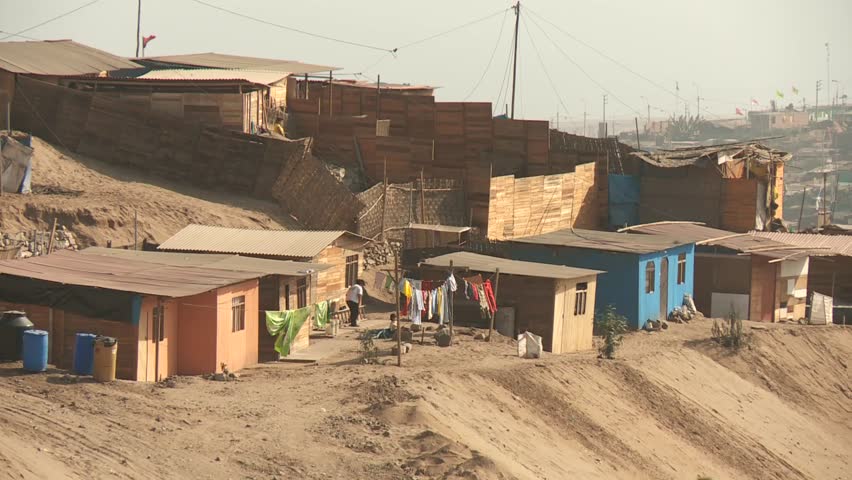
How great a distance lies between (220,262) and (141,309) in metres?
4.20

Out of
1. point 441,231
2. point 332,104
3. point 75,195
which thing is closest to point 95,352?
point 75,195

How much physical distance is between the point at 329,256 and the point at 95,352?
8.34 m

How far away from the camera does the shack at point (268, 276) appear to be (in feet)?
82.3

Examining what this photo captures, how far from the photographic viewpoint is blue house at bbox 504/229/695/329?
107 feet

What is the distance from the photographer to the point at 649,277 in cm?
3328

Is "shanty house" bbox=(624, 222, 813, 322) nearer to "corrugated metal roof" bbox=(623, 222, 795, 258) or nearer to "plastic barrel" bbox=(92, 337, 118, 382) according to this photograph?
"corrugated metal roof" bbox=(623, 222, 795, 258)

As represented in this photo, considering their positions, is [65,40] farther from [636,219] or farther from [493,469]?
[493,469]

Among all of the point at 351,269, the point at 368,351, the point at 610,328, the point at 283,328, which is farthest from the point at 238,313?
the point at 610,328

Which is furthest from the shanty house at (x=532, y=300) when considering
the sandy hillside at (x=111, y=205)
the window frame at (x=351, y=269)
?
the sandy hillside at (x=111, y=205)

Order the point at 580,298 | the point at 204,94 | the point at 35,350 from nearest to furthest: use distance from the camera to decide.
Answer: the point at 35,350 < the point at 580,298 < the point at 204,94

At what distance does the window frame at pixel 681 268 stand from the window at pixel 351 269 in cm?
942

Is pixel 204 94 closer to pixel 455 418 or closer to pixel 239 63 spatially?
pixel 239 63

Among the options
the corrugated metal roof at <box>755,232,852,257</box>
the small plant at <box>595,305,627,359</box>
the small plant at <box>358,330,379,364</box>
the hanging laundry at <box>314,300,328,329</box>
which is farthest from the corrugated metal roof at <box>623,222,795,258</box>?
the small plant at <box>358,330,379,364</box>

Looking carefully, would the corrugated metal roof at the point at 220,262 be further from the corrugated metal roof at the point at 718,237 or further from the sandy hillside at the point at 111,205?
the corrugated metal roof at the point at 718,237
